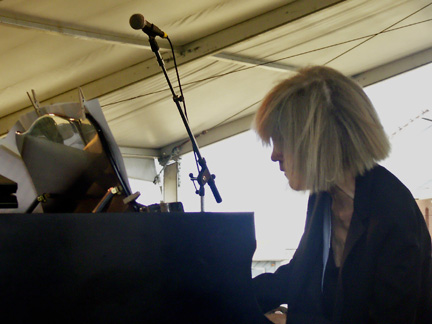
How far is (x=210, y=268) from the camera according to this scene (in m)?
1.07

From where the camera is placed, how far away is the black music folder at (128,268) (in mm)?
956

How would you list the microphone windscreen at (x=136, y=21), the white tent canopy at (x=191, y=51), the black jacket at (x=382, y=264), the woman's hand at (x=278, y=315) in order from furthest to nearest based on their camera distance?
1. the white tent canopy at (x=191, y=51)
2. the microphone windscreen at (x=136, y=21)
3. the woman's hand at (x=278, y=315)
4. the black jacket at (x=382, y=264)

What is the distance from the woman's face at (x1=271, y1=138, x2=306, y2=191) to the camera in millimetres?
1345

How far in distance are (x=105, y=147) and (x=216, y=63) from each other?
182 inches

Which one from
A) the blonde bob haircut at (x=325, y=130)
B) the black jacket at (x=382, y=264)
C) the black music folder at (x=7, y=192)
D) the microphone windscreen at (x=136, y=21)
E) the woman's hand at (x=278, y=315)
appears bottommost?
the woman's hand at (x=278, y=315)

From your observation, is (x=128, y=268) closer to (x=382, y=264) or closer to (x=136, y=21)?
(x=382, y=264)

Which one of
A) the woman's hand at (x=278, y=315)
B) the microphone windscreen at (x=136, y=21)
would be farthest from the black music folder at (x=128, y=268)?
the microphone windscreen at (x=136, y=21)

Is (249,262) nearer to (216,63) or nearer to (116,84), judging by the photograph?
(116,84)

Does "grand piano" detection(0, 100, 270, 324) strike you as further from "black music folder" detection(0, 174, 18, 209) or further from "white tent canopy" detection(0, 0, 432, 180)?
"white tent canopy" detection(0, 0, 432, 180)

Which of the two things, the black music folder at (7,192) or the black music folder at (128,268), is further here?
the black music folder at (7,192)

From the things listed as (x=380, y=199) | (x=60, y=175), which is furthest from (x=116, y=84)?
(x=380, y=199)

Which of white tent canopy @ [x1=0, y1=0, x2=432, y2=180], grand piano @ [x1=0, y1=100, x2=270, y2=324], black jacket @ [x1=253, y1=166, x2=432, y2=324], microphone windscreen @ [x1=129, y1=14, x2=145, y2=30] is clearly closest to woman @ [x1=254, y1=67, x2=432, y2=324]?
black jacket @ [x1=253, y1=166, x2=432, y2=324]

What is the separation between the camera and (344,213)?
4.77ft

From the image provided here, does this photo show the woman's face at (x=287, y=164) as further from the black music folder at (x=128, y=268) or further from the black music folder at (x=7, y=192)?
the black music folder at (x=7, y=192)
